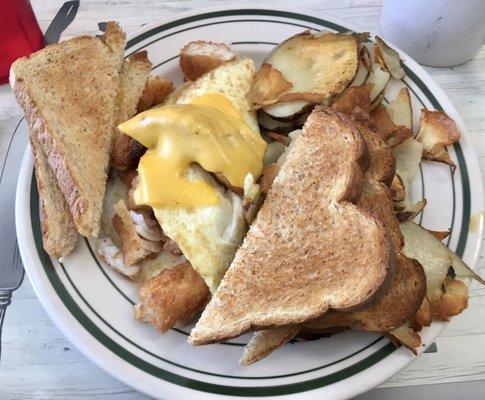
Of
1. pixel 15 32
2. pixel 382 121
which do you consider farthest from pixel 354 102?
pixel 15 32

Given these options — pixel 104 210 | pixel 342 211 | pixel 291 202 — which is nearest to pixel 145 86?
pixel 104 210

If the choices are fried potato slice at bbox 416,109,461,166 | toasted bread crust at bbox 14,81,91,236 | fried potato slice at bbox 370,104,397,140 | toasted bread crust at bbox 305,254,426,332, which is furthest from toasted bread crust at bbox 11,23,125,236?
fried potato slice at bbox 416,109,461,166

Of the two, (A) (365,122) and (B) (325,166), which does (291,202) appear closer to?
(B) (325,166)

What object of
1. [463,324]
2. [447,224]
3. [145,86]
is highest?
[145,86]

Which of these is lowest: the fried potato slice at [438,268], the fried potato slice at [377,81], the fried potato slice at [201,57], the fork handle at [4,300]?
the fork handle at [4,300]

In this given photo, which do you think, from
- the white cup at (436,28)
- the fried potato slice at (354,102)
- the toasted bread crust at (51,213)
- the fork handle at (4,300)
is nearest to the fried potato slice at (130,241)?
the toasted bread crust at (51,213)

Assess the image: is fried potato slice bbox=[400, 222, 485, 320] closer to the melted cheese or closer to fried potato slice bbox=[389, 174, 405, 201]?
fried potato slice bbox=[389, 174, 405, 201]

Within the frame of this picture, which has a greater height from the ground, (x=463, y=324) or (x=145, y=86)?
(x=145, y=86)

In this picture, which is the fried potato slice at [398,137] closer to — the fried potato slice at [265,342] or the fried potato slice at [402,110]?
the fried potato slice at [402,110]
